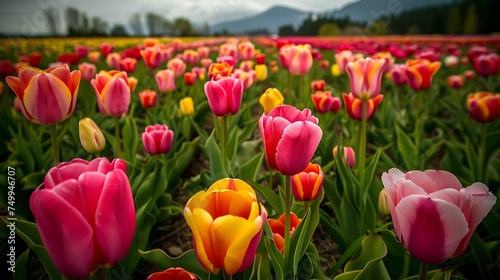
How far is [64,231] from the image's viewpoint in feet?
1.91

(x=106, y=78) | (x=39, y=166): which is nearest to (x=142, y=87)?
(x=39, y=166)

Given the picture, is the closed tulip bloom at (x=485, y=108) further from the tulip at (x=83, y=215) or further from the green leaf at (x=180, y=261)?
the tulip at (x=83, y=215)

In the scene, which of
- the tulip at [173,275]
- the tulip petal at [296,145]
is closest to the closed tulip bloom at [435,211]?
the tulip petal at [296,145]

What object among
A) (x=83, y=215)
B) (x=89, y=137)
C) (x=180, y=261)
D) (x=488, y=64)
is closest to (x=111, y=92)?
(x=89, y=137)

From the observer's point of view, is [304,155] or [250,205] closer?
[250,205]

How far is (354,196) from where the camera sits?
1.66 meters

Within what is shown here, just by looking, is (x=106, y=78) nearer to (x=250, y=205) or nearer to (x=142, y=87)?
(x=250, y=205)

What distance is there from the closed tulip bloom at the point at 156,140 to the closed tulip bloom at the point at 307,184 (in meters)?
0.84

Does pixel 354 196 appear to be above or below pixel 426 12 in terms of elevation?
below

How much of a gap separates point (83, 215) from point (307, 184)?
80 cm

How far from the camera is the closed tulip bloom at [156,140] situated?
5.90 feet

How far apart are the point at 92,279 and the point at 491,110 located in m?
2.38

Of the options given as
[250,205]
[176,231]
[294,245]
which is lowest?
[176,231]

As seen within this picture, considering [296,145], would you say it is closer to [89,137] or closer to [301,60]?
[89,137]
